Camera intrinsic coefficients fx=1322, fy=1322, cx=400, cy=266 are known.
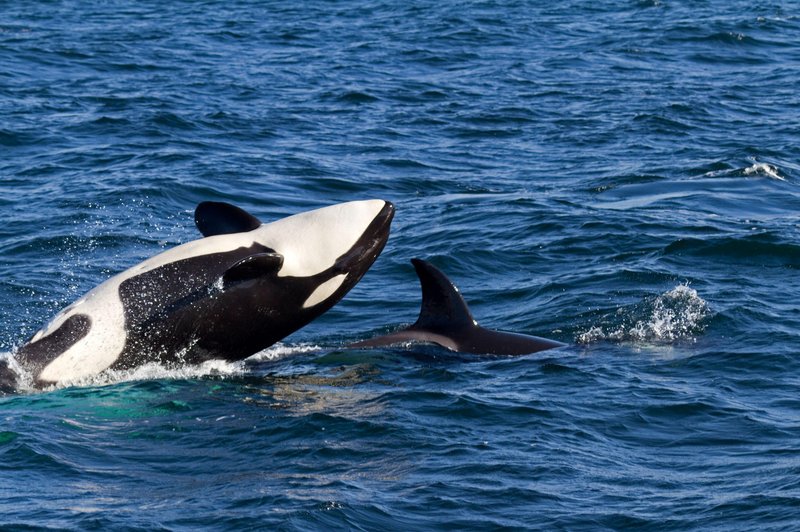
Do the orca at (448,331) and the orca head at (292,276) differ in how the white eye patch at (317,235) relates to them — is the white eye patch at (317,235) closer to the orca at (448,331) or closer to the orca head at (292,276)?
the orca head at (292,276)

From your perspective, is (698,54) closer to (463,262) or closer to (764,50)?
(764,50)

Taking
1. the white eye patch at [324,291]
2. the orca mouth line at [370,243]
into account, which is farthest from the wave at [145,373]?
the orca mouth line at [370,243]

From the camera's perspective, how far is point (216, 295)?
43.4 ft

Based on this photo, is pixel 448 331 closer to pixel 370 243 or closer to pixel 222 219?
pixel 370 243

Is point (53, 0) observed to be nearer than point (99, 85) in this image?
No

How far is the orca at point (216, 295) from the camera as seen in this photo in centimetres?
1306

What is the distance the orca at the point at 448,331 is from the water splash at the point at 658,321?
1.12 meters

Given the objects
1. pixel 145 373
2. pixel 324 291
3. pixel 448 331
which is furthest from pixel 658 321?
pixel 145 373

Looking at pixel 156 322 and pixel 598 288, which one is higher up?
pixel 156 322

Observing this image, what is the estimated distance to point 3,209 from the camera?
22359 millimetres

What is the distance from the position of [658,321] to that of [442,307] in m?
2.97

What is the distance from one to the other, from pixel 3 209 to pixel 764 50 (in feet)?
81.6

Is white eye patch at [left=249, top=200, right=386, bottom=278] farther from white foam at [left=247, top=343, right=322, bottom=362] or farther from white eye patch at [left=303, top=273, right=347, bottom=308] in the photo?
white foam at [left=247, top=343, right=322, bottom=362]

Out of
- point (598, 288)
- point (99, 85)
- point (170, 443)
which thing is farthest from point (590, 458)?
point (99, 85)
